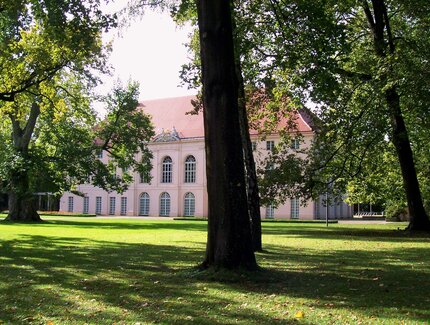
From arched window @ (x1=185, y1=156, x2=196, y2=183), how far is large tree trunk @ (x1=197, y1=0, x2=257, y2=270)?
54.6 metres

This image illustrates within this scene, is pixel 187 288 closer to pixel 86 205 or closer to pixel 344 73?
pixel 344 73

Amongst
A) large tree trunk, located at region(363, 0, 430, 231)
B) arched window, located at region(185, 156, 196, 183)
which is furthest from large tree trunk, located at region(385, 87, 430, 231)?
arched window, located at region(185, 156, 196, 183)

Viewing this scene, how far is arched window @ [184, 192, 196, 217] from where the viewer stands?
2506 inches

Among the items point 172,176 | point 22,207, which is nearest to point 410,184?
point 22,207

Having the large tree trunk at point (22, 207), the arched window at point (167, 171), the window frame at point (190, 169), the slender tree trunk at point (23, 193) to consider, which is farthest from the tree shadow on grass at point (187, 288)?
the arched window at point (167, 171)

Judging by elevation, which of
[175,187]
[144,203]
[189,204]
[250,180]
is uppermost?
[175,187]

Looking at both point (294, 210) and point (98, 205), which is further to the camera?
point (98, 205)

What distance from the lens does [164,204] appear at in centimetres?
6625

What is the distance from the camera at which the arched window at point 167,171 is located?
65.8 meters

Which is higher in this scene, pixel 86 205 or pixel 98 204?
pixel 98 204

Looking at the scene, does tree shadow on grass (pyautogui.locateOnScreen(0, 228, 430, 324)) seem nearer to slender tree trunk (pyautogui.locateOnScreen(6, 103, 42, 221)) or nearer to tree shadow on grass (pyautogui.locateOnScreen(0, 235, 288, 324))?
tree shadow on grass (pyautogui.locateOnScreen(0, 235, 288, 324))

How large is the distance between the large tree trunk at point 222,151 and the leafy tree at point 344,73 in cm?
415

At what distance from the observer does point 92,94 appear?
37031mm

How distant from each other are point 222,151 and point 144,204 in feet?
196
